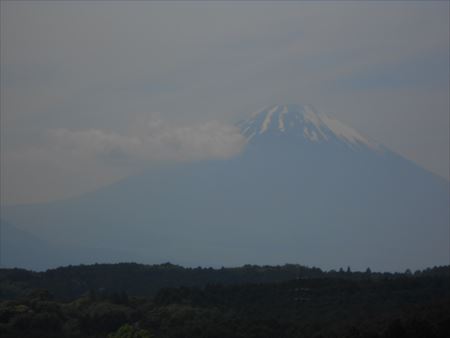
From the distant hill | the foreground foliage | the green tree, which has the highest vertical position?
the distant hill

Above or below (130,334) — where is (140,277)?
above

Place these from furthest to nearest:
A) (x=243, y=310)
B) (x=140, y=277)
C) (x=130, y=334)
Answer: (x=140, y=277) → (x=243, y=310) → (x=130, y=334)

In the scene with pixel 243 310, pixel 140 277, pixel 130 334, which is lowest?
pixel 130 334

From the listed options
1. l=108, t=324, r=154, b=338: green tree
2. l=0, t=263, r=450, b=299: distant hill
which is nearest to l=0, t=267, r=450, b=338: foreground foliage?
l=108, t=324, r=154, b=338: green tree

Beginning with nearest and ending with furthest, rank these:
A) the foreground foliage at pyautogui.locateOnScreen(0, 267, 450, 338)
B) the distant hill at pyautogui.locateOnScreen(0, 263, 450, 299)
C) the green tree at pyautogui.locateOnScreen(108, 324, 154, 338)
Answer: the green tree at pyautogui.locateOnScreen(108, 324, 154, 338)
the foreground foliage at pyautogui.locateOnScreen(0, 267, 450, 338)
the distant hill at pyautogui.locateOnScreen(0, 263, 450, 299)

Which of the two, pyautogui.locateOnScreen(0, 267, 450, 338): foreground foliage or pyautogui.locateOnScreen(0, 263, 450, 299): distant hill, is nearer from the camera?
pyautogui.locateOnScreen(0, 267, 450, 338): foreground foliage

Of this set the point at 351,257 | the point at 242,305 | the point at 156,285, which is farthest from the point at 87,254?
the point at 242,305

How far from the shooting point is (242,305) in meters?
39.5

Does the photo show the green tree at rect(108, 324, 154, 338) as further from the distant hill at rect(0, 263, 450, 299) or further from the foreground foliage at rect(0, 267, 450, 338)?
the distant hill at rect(0, 263, 450, 299)

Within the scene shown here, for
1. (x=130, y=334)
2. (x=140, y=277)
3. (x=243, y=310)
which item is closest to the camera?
(x=130, y=334)

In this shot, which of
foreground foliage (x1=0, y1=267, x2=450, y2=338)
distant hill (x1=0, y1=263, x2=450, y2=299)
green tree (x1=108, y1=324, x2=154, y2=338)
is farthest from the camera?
distant hill (x1=0, y1=263, x2=450, y2=299)

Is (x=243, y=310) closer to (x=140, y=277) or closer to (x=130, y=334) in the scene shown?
(x=130, y=334)

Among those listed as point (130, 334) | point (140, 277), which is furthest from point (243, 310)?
point (140, 277)

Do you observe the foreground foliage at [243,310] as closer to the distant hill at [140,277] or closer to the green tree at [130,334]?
the green tree at [130,334]
